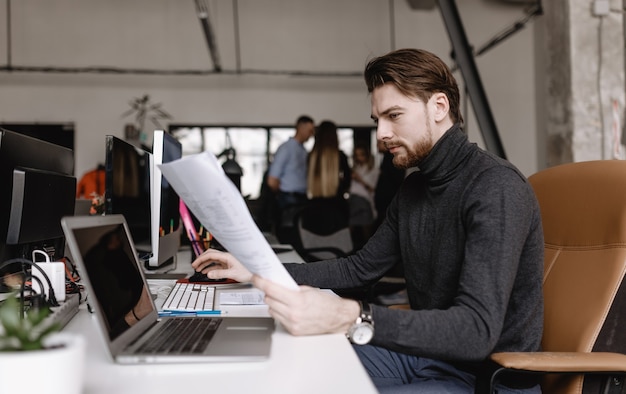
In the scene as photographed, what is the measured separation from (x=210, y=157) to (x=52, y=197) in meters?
0.80

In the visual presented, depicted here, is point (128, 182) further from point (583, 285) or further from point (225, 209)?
point (583, 285)

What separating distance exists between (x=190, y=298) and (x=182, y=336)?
1.28ft

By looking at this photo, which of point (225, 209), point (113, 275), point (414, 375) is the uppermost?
point (225, 209)

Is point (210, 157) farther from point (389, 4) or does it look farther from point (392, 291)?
point (389, 4)

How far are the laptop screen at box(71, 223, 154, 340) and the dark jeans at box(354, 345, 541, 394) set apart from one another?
1.89 ft

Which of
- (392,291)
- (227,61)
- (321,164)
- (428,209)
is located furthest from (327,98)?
(428,209)

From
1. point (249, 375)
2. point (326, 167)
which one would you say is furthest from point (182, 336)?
point (326, 167)

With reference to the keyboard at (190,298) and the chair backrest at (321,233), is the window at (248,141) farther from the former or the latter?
the keyboard at (190,298)

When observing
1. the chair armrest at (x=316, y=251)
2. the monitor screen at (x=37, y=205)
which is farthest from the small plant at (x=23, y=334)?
the chair armrest at (x=316, y=251)

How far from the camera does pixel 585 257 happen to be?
144 centimetres

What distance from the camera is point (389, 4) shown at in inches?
324

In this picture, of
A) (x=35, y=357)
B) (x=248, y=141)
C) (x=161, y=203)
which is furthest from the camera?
(x=248, y=141)

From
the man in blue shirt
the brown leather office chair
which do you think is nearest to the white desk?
the brown leather office chair

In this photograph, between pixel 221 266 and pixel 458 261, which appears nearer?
pixel 458 261
